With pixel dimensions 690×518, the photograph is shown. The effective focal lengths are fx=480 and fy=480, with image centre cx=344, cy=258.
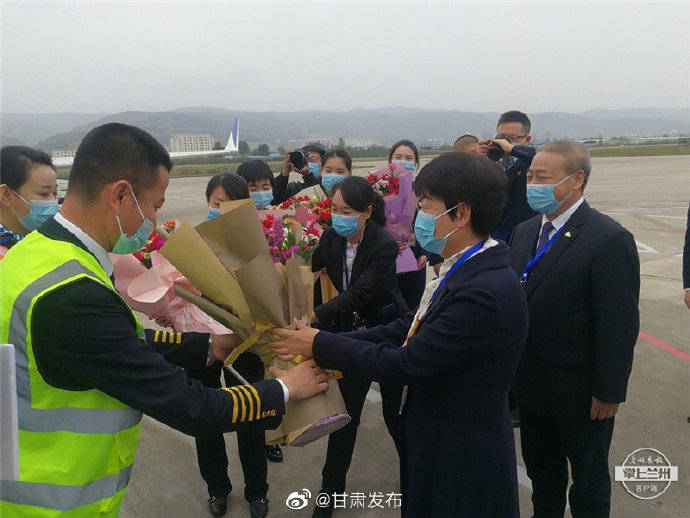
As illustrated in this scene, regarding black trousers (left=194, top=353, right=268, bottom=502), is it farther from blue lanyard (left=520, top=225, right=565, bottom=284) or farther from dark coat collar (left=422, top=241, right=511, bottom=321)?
blue lanyard (left=520, top=225, right=565, bottom=284)

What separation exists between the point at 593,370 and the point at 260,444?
1969mm

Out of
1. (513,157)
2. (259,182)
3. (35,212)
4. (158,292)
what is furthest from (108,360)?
(513,157)

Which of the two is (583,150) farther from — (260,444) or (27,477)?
(27,477)

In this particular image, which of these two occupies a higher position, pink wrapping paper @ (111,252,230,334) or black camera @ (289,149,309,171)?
black camera @ (289,149,309,171)

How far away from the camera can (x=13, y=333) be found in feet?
4.50

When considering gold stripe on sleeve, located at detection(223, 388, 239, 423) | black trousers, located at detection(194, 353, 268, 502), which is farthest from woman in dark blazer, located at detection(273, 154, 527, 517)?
black trousers, located at detection(194, 353, 268, 502)

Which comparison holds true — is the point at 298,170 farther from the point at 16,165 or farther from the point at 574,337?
the point at 574,337

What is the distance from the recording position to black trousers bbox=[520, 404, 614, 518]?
2.47 metres

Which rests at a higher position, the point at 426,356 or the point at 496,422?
the point at 426,356

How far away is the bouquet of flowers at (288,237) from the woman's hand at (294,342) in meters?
0.89

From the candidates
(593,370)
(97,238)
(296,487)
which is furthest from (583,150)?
(296,487)

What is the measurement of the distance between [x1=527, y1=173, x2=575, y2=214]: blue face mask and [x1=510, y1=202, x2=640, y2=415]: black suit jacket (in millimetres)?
172

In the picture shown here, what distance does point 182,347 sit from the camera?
7.50 ft

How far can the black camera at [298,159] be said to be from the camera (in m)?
5.42
